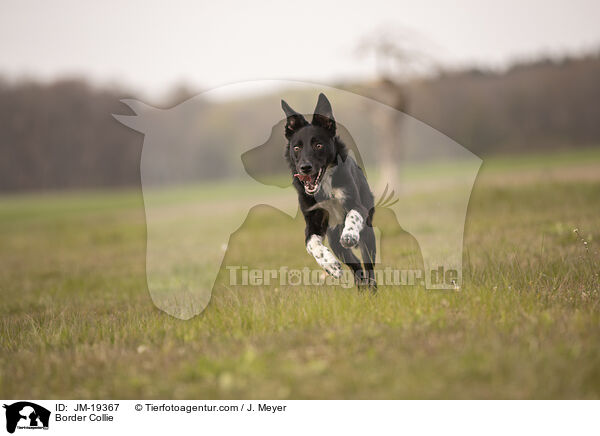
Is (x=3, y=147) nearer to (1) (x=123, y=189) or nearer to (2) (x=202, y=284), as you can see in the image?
(1) (x=123, y=189)

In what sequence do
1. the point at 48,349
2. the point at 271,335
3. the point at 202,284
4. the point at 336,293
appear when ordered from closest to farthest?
the point at 271,335 → the point at 48,349 → the point at 336,293 → the point at 202,284

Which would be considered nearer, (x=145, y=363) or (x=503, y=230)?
(x=145, y=363)

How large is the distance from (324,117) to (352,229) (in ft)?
3.91

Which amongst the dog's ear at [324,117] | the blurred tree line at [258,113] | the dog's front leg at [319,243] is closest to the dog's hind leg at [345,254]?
the dog's front leg at [319,243]

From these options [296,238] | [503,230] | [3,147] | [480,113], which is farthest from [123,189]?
[503,230]

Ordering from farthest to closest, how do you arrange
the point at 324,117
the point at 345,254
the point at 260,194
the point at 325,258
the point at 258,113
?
the point at 258,113 < the point at 260,194 < the point at 345,254 < the point at 324,117 < the point at 325,258

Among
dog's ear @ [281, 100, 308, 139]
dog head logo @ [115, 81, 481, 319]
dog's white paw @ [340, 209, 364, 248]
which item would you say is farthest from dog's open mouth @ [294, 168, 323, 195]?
dog head logo @ [115, 81, 481, 319]

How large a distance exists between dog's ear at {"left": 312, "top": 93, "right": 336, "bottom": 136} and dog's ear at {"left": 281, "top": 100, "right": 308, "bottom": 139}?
0.13m

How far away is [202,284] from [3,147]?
120 ft

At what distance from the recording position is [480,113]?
84.0ft

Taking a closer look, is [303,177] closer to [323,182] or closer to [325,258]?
[323,182]

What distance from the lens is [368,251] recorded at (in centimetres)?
479

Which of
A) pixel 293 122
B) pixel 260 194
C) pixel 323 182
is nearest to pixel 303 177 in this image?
pixel 323 182
